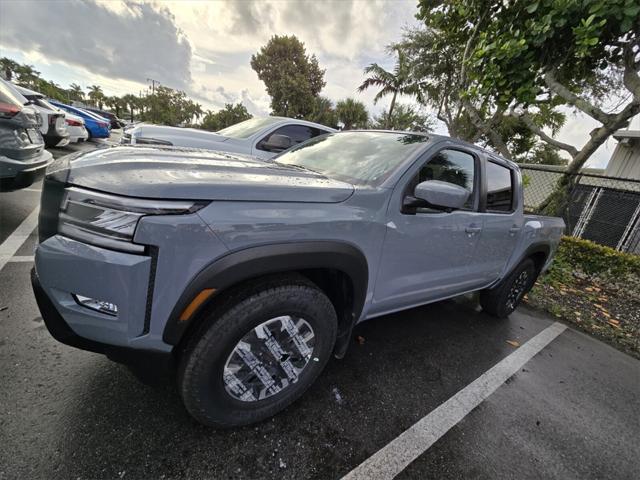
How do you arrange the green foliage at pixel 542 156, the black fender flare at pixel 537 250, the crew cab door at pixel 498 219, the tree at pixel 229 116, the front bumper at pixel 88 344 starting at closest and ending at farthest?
the front bumper at pixel 88 344 → the crew cab door at pixel 498 219 → the black fender flare at pixel 537 250 → the green foliage at pixel 542 156 → the tree at pixel 229 116

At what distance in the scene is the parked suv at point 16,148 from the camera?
10.0 ft

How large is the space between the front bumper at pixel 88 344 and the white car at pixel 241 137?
361 centimetres

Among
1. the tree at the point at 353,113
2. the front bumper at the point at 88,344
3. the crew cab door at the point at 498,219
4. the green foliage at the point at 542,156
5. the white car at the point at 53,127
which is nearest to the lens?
the front bumper at the point at 88,344

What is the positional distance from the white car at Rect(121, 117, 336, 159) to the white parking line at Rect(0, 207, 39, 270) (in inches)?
76.3

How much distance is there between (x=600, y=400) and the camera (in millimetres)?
2539

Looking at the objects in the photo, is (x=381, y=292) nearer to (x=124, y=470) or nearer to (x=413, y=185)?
(x=413, y=185)

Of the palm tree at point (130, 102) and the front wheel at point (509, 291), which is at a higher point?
the palm tree at point (130, 102)

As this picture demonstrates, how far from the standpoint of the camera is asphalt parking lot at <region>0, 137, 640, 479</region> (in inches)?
58.7

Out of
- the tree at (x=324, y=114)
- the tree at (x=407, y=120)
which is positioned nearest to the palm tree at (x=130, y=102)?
the tree at (x=324, y=114)

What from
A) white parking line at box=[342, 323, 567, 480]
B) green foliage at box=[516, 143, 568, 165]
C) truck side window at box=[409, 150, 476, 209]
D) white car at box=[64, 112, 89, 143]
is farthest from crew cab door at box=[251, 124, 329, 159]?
green foliage at box=[516, 143, 568, 165]

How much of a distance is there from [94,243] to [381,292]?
157 centimetres

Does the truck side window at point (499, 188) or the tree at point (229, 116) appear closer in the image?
the truck side window at point (499, 188)

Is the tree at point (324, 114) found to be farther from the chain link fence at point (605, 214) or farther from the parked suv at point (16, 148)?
the parked suv at point (16, 148)

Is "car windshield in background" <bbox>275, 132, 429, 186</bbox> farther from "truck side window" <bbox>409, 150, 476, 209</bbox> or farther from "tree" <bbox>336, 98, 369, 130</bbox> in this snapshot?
"tree" <bbox>336, 98, 369, 130</bbox>
